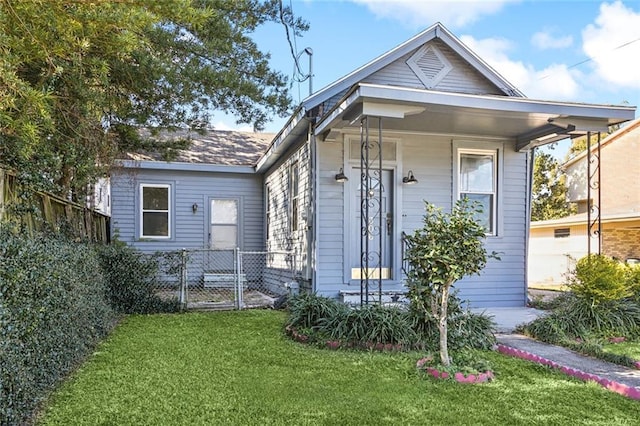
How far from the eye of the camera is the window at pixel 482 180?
789 cm

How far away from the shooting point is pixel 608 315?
5.81 meters

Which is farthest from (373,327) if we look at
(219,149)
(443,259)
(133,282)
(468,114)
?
(219,149)

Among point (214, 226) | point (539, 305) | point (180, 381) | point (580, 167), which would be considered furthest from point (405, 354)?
point (580, 167)

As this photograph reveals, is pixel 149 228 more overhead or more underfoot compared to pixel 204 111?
more underfoot

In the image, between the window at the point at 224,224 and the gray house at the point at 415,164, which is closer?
→ the gray house at the point at 415,164

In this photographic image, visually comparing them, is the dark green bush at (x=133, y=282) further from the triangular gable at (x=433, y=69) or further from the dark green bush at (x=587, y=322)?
the dark green bush at (x=587, y=322)

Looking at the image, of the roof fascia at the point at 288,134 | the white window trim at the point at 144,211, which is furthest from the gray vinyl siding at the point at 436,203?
the white window trim at the point at 144,211

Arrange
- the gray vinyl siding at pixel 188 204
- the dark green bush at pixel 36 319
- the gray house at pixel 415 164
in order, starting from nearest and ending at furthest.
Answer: the dark green bush at pixel 36 319 → the gray house at pixel 415 164 → the gray vinyl siding at pixel 188 204

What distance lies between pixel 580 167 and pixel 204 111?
16803mm

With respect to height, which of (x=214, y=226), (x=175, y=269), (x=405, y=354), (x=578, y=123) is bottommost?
(x=405, y=354)

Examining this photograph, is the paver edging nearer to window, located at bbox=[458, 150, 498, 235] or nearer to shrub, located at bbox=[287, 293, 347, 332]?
shrub, located at bbox=[287, 293, 347, 332]

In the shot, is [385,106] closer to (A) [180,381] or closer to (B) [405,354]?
(B) [405,354]

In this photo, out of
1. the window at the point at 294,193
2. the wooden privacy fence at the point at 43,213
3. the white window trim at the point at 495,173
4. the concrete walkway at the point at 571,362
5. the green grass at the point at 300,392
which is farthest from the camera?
the window at the point at 294,193

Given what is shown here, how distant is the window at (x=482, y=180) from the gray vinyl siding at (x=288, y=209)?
266 centimetres
